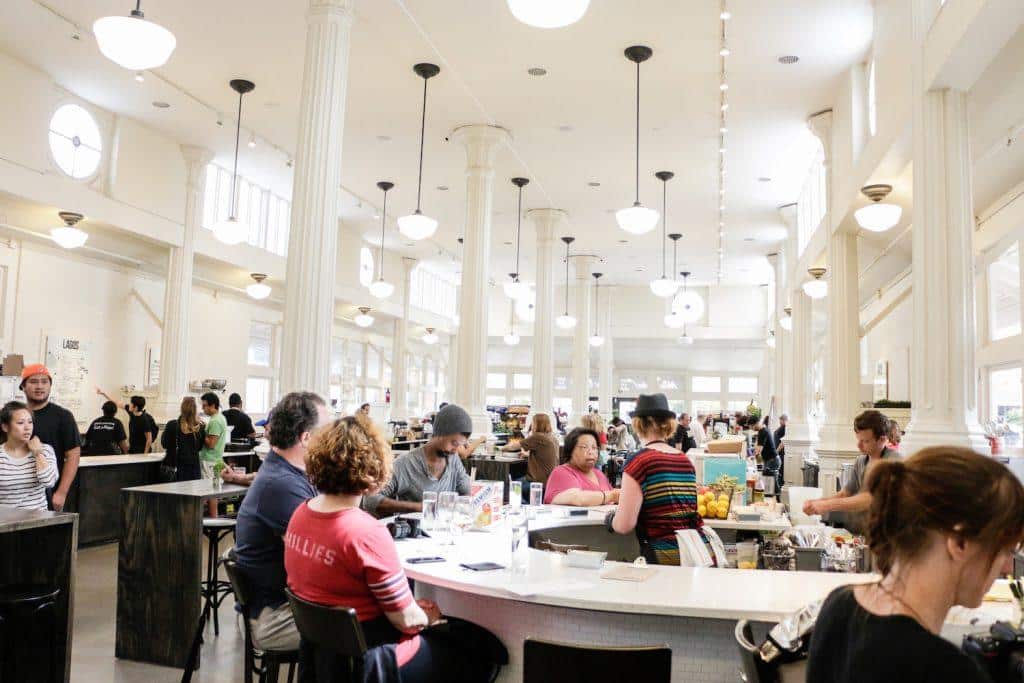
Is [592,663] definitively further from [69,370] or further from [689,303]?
[689,303]

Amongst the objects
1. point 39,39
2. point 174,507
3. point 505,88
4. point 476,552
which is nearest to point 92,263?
point 39,39

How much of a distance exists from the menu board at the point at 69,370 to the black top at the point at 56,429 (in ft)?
20.4

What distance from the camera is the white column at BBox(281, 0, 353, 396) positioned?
20.3ft

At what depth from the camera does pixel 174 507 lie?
4.82m

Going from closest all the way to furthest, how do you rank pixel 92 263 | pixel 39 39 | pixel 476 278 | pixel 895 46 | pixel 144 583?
1. pixel 144 583
2. pixel 895 46
3. pixel 39 39
4. pixel 476 278
5. pixel 92 263

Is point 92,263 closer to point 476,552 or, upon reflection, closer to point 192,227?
point 192,227

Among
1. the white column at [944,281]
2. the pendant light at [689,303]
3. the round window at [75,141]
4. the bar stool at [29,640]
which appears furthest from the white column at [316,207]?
the pendant light at [689,303]

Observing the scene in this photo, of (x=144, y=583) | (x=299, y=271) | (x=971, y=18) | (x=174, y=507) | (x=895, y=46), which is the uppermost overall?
(x=895, y=46)

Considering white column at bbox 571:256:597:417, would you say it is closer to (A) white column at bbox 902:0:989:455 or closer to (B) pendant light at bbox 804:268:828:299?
(B) pendant light at bbox 804:268:828:299

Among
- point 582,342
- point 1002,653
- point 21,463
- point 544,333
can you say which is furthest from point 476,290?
point 1002,653

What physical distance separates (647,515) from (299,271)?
363 centimetres

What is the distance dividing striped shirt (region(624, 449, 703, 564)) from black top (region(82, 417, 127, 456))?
8150mm

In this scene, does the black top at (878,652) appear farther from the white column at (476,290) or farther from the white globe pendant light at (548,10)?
the white column at (476,290)

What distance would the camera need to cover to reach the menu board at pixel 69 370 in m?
11.1
